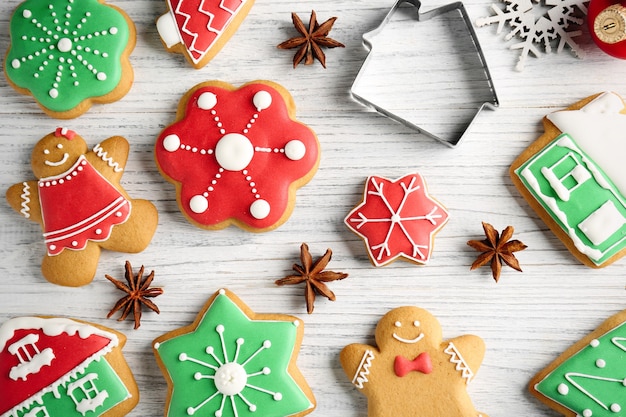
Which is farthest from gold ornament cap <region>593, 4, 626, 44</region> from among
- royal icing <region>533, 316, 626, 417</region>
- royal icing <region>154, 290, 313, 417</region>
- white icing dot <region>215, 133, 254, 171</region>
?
royal icing <region>154, 290, 313, 417</region>

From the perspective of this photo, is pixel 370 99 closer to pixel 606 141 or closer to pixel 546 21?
pixel 546 21

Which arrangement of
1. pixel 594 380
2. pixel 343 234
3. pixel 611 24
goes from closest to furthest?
pixel 611 24 < pixel 594 380 < pixel 343 234

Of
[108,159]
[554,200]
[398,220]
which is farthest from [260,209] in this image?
[554,200]

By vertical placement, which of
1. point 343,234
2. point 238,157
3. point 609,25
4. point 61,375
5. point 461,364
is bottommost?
point 61,375

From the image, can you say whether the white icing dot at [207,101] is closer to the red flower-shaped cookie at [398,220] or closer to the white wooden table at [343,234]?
the white wooden table at [343,234]

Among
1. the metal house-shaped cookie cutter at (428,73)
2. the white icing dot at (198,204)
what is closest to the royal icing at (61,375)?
the white icing dot at (198,204)

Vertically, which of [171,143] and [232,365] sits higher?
[171,143]

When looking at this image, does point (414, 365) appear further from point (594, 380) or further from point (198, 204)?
point (198, 204)
